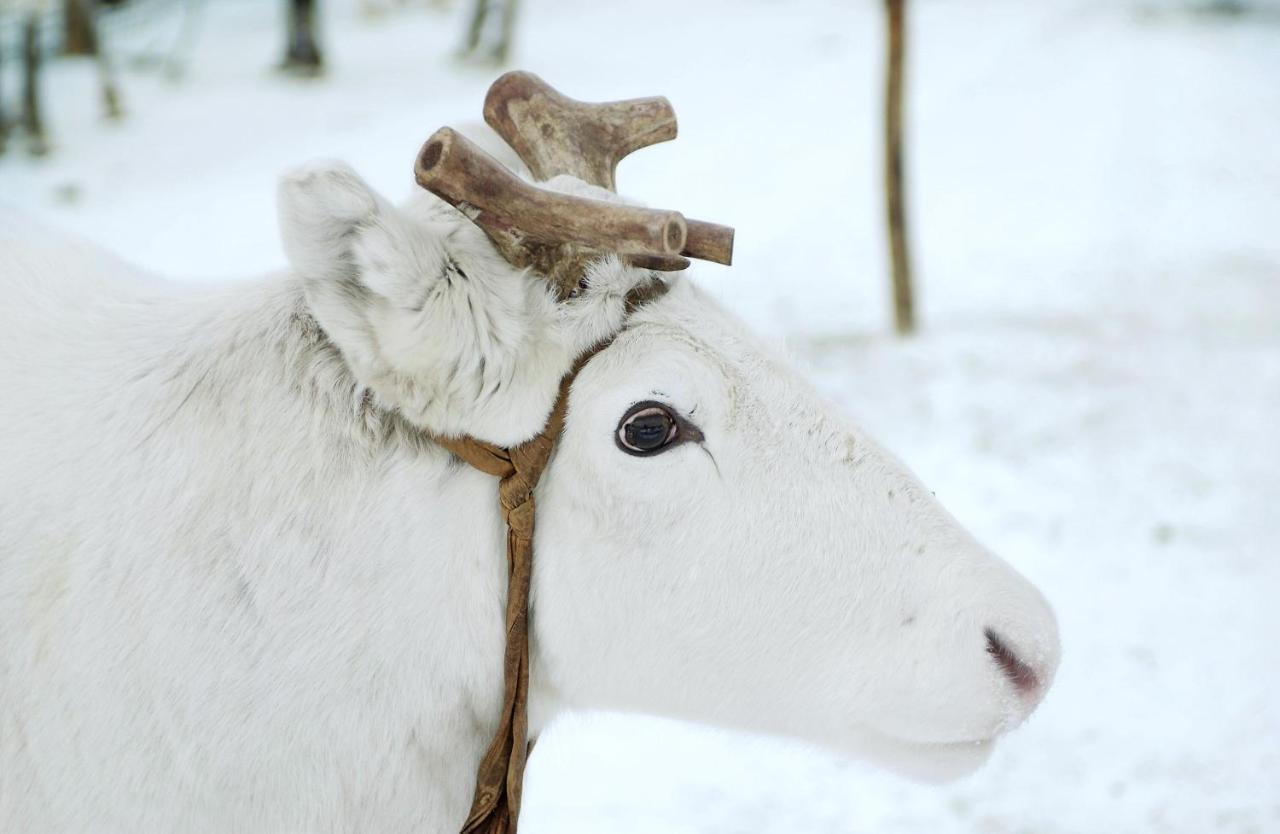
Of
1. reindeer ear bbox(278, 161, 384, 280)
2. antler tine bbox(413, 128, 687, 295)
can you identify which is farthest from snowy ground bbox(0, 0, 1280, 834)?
reindeer ear bbox(278, 161, 384, 280)

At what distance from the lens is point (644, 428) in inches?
78.5

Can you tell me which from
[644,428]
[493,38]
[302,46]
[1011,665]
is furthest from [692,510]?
[493,38]

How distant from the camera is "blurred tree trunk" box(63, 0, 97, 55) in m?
16.1

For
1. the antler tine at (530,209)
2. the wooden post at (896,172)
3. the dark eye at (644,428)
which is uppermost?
the antler tine at (530,209)

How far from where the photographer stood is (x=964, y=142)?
48.3 feet

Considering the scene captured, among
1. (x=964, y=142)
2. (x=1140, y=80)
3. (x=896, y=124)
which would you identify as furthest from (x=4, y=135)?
(x=1140, y=80)

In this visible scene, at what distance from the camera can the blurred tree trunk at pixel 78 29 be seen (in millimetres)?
16078

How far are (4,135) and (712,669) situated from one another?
1393 centimetres

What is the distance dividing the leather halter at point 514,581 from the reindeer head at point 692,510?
0.02 metres

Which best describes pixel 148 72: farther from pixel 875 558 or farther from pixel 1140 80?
pixel 875 558

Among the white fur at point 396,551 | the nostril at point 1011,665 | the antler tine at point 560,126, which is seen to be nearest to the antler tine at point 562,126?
the antler tine at point 560,126

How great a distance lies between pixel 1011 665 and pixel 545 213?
1.08 m

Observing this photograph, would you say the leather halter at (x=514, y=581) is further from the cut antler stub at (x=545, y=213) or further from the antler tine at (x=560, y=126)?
the antler tine at (x=560, y=126)

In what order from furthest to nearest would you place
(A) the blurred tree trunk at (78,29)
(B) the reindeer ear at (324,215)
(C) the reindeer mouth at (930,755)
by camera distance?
(A) the blurred tree trunk at (78,29)
(C) the reindeer mouth at (930,755)
(B) the reindeer ear at (324,215)
